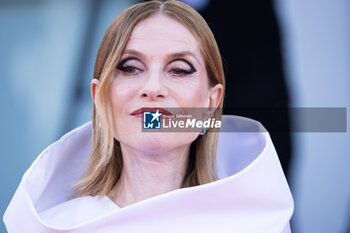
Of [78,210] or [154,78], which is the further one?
[78,210]

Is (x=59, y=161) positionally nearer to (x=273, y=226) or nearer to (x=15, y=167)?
(x=15, y=167)

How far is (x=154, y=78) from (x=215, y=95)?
295 mm

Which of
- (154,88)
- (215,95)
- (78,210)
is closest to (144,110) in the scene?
(154,88)

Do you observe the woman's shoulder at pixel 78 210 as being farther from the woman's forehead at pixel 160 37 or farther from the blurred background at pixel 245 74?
the woman's forehead at pixel 160 37

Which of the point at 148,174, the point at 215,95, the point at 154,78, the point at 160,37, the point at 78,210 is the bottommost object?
the point at 78,210

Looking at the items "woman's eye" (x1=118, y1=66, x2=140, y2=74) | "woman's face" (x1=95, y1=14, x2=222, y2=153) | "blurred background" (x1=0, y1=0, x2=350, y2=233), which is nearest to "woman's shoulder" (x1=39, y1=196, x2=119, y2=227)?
"woman's face" (x1=95, y1=14, x2=222, y2=153)

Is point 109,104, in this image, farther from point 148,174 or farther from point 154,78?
point 148,174

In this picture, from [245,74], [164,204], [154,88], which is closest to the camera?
[164,204]

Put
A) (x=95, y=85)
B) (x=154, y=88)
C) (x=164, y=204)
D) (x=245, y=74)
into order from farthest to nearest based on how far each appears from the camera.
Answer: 1. (x=245, y=74)
2. (x=95, y=85)
3. (x=154, y=88)
4. (x=164, y=204)

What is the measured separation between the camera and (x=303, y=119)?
1.84m

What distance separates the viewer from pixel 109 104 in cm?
152

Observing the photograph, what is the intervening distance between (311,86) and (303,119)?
0.15m

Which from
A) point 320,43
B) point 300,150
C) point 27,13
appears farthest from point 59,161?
point 320,43

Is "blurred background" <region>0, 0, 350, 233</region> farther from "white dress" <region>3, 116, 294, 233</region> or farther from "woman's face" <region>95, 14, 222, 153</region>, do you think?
"woman's face" <region>95, 14, 222, 153</region>
